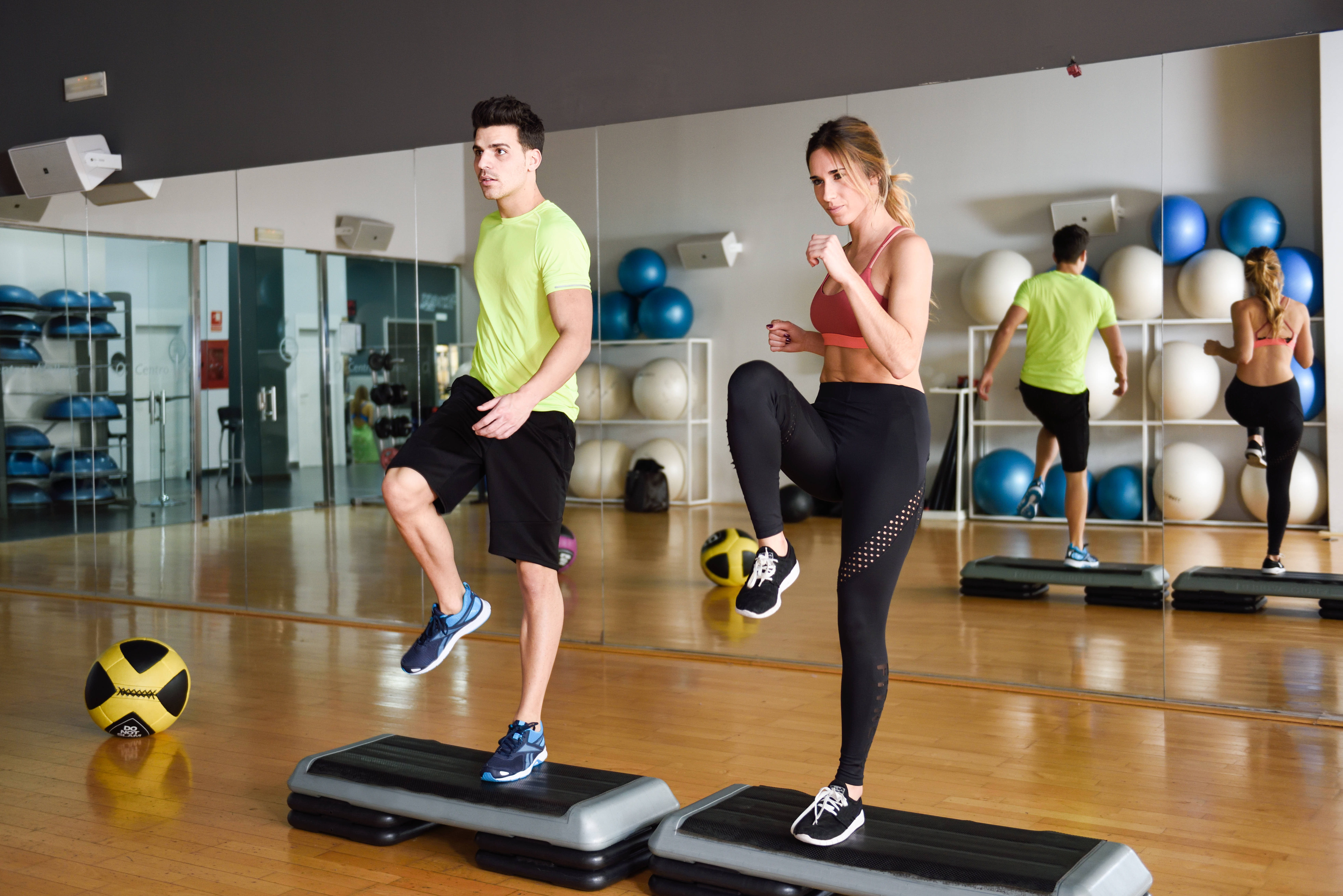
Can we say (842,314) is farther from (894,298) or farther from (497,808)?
(497,808)

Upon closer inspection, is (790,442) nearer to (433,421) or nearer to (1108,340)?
(433,421)

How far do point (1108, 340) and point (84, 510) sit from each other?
216 inches

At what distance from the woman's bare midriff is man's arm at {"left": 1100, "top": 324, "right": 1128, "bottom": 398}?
1766 millimetres

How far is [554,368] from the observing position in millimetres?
2527

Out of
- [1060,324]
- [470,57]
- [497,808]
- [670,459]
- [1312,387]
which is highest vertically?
[470,57]

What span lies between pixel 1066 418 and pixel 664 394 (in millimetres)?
1565

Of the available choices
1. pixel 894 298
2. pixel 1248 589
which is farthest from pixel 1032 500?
pixel 894 298

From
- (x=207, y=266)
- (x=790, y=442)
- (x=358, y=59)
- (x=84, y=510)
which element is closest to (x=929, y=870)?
(x=790, y=442)

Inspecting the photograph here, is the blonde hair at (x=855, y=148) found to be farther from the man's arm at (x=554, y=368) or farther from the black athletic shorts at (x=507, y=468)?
the black athletic shorts at (x=507, y=468)

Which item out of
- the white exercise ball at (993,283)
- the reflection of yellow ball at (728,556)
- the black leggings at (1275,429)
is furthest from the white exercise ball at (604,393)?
the black leggings at (1275,429)

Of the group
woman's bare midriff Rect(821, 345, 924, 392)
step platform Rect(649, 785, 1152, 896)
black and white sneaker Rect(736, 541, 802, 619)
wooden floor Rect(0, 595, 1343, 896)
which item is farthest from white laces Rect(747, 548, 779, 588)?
wooden floor Rect(0, 595, 1343, 896)

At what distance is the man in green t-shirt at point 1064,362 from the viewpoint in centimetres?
392

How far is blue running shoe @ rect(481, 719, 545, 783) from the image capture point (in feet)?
8.66

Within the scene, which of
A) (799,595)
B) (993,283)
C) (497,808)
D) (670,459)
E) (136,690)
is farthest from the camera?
(670,459)
